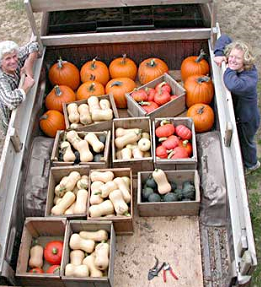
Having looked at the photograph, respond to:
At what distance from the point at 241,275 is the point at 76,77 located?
7.48 feet

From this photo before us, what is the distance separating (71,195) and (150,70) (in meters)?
1.39

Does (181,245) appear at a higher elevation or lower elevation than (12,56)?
lower

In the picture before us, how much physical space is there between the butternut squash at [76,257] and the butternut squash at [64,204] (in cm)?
30

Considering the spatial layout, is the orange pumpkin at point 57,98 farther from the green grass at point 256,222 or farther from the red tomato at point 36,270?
the green grass at point 256,222

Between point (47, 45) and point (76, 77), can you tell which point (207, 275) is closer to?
point (76, 77)

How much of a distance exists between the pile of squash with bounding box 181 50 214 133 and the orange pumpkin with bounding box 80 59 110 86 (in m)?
0.69

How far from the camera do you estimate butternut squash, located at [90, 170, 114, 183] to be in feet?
9.21

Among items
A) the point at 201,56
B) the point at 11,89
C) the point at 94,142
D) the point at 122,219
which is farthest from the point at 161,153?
the point at 11,89

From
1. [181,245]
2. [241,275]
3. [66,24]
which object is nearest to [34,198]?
[181,245]

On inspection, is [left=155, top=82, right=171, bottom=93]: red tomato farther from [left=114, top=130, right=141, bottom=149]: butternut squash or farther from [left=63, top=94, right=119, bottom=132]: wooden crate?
[left=114, top=130, right=141, bottom=149]: butternut squash

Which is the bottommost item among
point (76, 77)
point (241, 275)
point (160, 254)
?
point (241, 275)

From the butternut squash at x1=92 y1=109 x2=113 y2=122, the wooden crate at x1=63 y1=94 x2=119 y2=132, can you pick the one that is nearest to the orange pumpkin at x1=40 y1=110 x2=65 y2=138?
the wooden crate at x1=63 y1=94 x2=119 y2=132

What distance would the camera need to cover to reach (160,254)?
2.66 meters

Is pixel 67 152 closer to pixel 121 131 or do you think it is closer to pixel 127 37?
pixel 121 131
